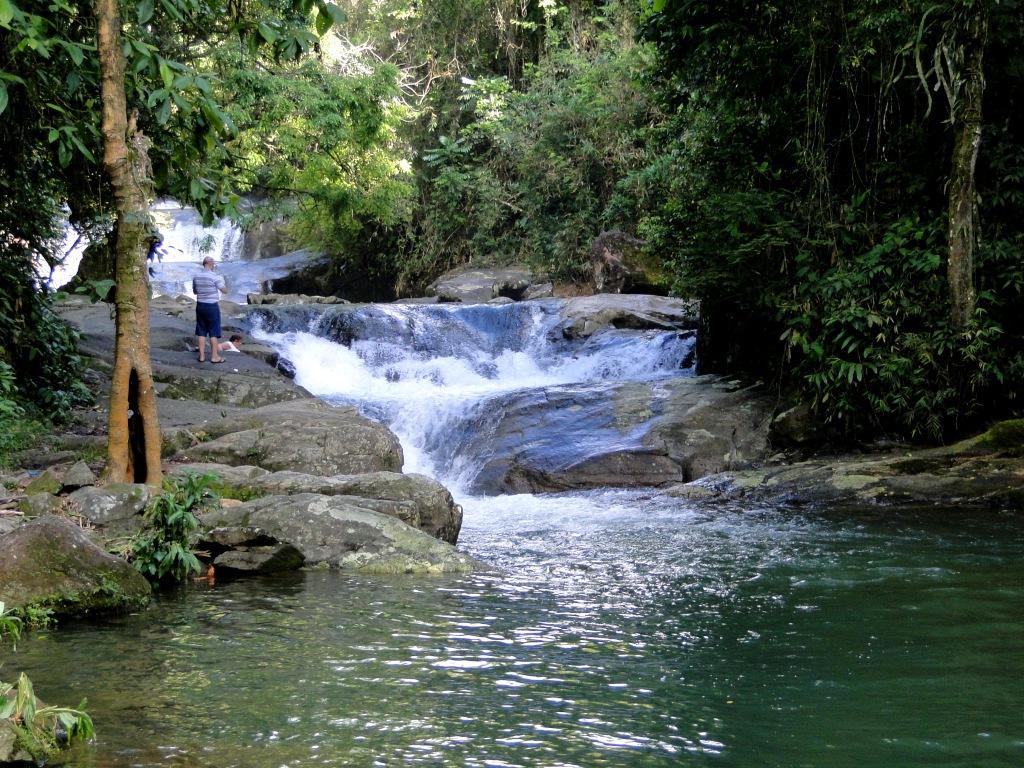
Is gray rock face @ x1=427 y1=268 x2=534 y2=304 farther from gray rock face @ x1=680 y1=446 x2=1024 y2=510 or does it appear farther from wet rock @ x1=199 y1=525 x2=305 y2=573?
wet rock @ x1=199 y1=525 x2=305 y2=573

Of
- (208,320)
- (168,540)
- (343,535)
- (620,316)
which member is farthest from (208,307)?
(168,540)

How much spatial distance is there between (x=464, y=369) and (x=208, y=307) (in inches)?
205

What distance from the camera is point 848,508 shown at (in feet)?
31.6

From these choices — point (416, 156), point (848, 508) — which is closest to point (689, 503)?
point (848, 508)

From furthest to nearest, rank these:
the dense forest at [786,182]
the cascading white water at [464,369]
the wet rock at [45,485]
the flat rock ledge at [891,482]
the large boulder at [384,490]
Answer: the cascading white water at [464,369] → the flat rock ledge at [891,482] → the large boulder at [384,490] → the dense forest at [786,182] → the wet rock at [45,485]

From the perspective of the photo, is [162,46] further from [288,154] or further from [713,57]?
[713,57]

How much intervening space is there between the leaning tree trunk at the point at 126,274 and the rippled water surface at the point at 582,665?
1.58 metres

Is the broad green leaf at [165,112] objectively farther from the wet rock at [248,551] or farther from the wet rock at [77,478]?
the wet rock at [77,478]

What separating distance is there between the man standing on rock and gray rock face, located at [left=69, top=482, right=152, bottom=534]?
27.4ft

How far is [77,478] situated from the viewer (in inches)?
291

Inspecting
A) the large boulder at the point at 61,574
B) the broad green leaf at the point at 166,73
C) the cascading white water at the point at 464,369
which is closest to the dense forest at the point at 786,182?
the broad green leaf at the point at 166,73

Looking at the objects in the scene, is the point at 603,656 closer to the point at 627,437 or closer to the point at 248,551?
the point at 248,551

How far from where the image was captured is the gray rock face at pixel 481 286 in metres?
25.0

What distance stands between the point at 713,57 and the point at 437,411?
20.6 ft
